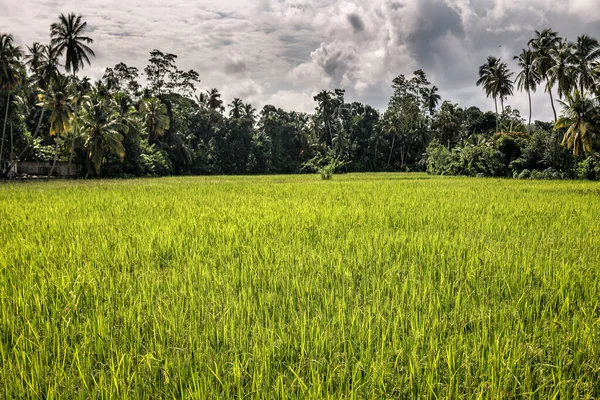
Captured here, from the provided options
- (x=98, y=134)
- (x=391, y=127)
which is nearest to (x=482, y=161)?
(x=391, y=127)

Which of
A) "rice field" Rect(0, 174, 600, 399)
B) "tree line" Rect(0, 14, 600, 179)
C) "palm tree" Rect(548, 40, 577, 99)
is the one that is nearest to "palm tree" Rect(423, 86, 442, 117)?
"tree line" Rect(0, 14, 600, 179)

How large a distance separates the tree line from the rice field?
58.4ft

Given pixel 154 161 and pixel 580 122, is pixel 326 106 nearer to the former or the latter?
pixel 154 161

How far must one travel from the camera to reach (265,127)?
52.0 metres

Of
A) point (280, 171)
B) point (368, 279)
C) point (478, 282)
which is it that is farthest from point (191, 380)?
point (280, 171)

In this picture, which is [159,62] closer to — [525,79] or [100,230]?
[525,79]

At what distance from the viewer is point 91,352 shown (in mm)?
2170

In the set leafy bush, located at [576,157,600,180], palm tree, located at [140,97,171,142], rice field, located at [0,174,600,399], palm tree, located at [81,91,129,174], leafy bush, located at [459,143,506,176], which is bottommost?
rice field, located at [0,174,600,399]

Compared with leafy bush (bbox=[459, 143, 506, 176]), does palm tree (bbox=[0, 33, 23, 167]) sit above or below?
above

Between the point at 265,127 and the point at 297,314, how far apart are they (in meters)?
50.6

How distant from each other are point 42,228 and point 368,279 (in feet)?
16.6

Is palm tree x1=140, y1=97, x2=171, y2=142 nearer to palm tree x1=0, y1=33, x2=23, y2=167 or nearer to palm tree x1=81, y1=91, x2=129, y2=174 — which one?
palm tree x1=81, y1=91, x2=129, y2=174

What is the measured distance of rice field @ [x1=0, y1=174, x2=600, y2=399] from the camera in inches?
73.4

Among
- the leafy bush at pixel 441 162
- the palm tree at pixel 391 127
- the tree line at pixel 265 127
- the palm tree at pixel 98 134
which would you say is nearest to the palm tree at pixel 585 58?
the tree line at pixel 265 127
